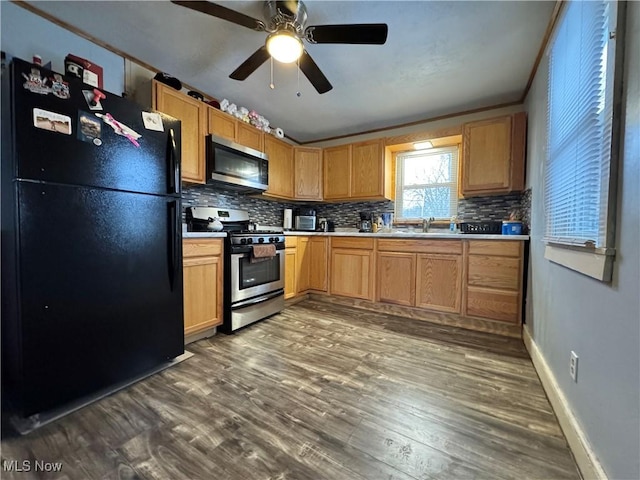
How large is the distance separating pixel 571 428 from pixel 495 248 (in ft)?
5.24

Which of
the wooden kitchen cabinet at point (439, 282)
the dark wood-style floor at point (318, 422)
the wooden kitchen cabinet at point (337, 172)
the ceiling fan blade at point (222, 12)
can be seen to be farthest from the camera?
the wooden kitchen cabinet at point (337, 172)

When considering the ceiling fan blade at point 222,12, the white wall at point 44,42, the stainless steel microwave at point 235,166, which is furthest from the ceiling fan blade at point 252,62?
the white wall at point 44,42

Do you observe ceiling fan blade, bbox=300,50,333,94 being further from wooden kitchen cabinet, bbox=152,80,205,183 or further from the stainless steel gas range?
the stainless steel gas range

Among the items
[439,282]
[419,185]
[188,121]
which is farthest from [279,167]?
[439,282]

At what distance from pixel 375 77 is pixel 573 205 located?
6.29 feet

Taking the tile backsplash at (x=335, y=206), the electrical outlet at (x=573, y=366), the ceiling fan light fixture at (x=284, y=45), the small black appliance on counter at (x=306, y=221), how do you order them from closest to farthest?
the electrical outlet at (x=573, y=366), the ceiling fan light fixture at (x=284, y=45), the tile backsplash at (x=335, y=206), the small black appliance on counter at (x=306, y=221)

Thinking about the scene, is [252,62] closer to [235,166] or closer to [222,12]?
[222,12]

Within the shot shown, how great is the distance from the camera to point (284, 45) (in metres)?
1.70

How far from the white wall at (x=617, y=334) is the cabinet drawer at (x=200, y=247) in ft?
7.54

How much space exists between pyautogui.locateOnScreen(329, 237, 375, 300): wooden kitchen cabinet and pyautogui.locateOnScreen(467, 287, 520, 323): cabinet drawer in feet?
3.35

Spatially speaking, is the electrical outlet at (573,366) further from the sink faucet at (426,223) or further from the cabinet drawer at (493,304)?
the sink faucet at (426,223)

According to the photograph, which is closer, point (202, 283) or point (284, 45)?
point (284, 45)

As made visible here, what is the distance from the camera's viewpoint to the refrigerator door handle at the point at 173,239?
5.69 feet

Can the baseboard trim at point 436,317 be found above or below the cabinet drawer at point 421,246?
below
